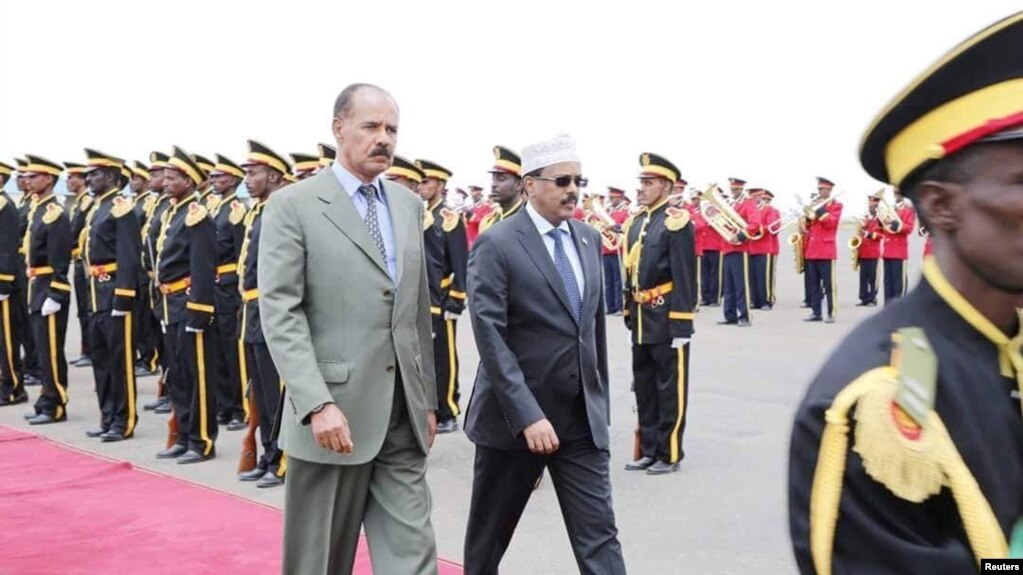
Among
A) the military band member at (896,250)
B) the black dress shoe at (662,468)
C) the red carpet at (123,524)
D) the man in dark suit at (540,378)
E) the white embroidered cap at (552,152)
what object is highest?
the white embroidered cap at (552,152)

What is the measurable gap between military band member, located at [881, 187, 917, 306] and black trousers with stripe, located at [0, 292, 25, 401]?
1332cm

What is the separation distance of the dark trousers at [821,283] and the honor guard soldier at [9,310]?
38.0 feet

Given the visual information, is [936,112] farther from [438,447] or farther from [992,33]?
[438,447]

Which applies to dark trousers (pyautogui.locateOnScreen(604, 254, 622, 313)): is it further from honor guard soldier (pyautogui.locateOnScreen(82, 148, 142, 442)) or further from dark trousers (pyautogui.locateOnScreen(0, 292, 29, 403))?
honor guard soldier (pyautogui.locateOnScreen(82, 148, 142, 442))

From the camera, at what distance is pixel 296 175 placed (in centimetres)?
873

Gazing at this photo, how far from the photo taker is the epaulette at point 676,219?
7.30 metres

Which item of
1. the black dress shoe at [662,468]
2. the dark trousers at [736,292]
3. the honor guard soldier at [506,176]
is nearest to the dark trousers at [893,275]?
the dark trousers at [736,292]

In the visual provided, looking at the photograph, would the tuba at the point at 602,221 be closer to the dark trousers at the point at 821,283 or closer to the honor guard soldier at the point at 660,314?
the dark trousers at the point at 821,283

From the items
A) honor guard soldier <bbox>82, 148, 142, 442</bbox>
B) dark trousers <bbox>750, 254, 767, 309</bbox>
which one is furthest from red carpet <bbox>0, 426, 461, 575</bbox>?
dark trousers <bbox>750, 254, 767, 309</bbox>

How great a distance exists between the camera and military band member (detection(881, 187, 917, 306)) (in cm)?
1855

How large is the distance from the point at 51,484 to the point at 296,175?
9.57 feet

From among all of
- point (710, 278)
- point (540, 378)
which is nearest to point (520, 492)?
point (540, 378)

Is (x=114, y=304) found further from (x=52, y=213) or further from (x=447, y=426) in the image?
(x=447, y=426)

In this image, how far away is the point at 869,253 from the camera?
1944cm
